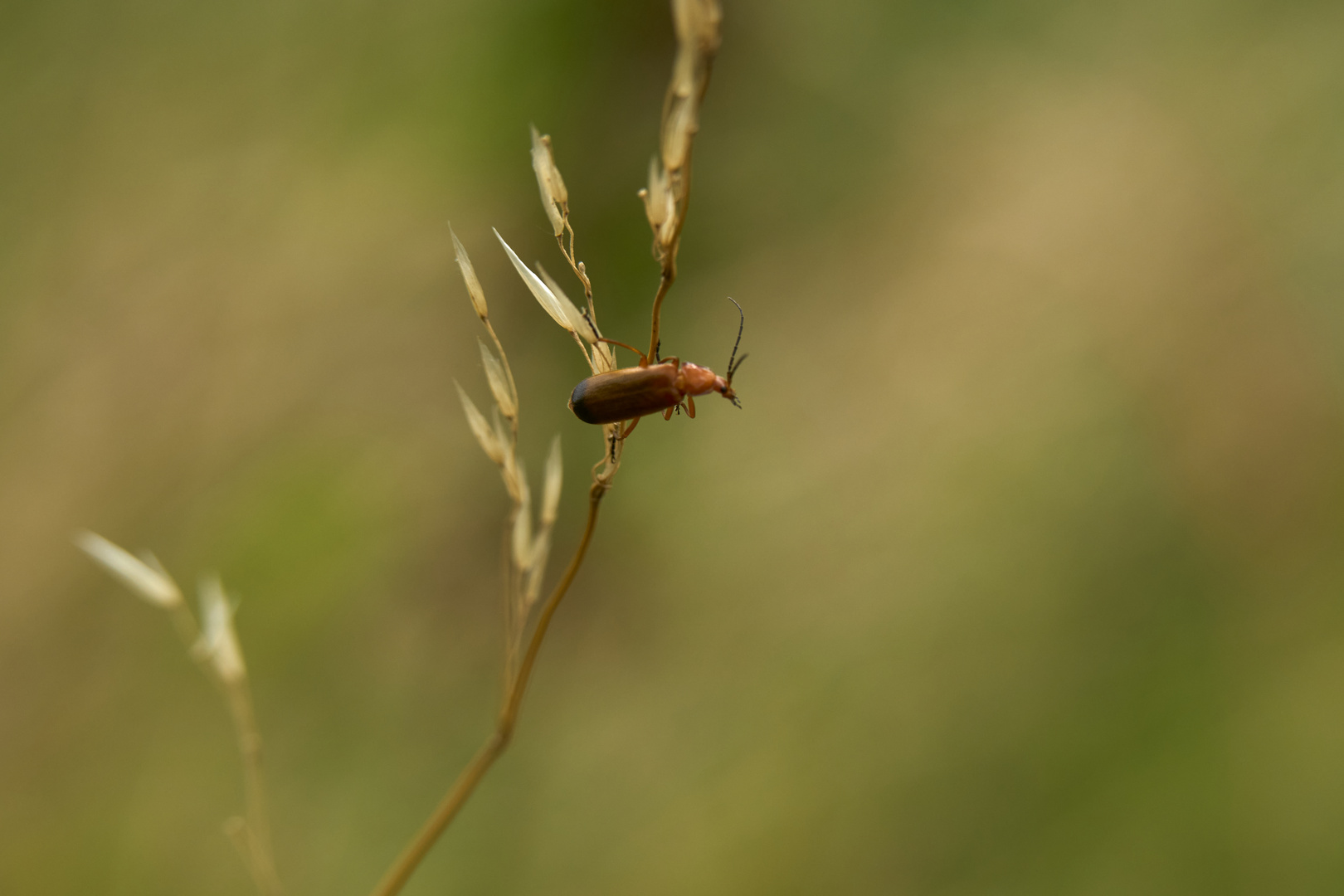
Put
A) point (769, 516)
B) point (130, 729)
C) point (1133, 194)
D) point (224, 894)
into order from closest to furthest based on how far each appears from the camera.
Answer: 1. point (224, 894)
2. point (130, 729)
3. point (769, 516)
4. point (1133, 194)

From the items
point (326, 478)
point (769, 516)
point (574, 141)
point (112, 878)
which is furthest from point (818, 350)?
point (112, 878)

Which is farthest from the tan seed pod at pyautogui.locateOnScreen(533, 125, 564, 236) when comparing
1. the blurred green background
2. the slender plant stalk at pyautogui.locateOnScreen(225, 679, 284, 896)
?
the slender plant stalk at pyautogui.locateOnScreen(225, 679, 284, 896)

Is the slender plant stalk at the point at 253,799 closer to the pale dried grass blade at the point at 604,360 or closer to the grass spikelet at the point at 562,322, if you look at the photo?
the grass spikelet at the point at 562,322

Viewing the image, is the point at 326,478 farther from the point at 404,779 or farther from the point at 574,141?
the point at 574,141

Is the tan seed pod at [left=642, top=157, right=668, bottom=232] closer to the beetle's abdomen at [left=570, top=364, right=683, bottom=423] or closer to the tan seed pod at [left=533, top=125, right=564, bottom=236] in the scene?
the tan seed pod at [left=533, top=125, right=564, bottom=236]

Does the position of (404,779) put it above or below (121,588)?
below

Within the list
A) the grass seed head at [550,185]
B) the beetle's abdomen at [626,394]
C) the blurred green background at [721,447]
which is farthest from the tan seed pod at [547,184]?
the blurred green background at [721,447]
